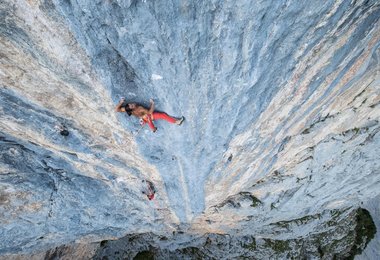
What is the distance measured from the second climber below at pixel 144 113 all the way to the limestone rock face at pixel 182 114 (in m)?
0.13

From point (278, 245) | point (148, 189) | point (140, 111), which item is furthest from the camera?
point (278, 245)

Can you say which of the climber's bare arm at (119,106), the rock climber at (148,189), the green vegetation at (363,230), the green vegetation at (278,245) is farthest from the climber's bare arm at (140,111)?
the green vegetation at (363,230)

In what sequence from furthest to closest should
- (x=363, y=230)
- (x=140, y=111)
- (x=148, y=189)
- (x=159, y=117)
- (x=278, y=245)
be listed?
(x=363, y=230)
(x=278, y=245)
(x=148, y=189)
(x=159, y=117)
(x=140, y=111)

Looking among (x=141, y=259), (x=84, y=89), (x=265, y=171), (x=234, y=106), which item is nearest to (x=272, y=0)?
(x=234, y=106)

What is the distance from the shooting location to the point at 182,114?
5762 millimetres

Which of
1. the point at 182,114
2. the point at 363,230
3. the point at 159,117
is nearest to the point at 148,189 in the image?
the point at 159,117

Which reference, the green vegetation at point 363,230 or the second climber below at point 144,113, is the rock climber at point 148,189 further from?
the green vegetation at point 363,230

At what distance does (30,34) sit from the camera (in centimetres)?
440

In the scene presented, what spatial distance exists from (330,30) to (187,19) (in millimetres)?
2430

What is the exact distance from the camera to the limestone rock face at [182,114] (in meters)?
4.36

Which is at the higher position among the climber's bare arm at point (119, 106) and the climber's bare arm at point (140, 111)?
the climber's bare arm at point (119, 106)

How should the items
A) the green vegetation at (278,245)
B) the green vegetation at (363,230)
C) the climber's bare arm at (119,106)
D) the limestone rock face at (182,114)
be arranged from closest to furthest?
1. the limestone rock face at (182,114)
2. the climber's bare arm at (119,106)
3. the green vegetation at (278,245)
4. the green vegetation at (363,230)

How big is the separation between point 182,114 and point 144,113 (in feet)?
2.41

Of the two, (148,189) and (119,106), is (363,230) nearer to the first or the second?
(148,189)
